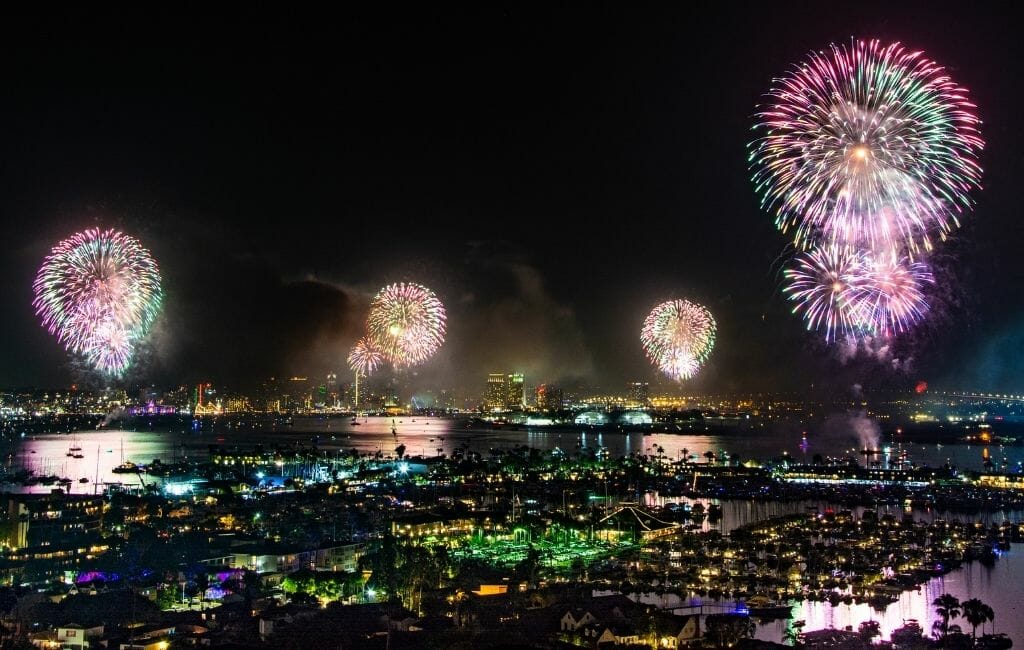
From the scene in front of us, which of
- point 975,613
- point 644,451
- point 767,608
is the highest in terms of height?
point 644,451

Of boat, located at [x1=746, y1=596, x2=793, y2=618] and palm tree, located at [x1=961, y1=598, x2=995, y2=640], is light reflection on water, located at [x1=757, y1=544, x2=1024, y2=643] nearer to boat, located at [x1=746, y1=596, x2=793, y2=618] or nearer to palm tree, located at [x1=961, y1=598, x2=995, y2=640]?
boat, located at [x1=746, y1=596, x2=793, y2=618]

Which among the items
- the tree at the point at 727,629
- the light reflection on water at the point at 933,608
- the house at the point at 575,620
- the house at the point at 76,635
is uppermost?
the house at the point at 76,635

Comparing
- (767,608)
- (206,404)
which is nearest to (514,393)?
(206,404)

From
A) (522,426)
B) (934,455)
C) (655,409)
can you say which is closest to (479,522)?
(934,455)

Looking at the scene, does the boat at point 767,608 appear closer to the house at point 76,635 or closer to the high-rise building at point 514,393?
the house at point 76,635

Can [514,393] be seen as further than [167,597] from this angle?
Yes

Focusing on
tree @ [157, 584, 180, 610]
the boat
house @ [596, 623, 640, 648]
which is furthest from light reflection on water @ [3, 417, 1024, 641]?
tree @ [157, 584, 180, 610]

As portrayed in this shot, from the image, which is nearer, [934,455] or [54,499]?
[54,499]

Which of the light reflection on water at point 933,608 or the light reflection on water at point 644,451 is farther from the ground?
the light reflection on water at point 644,451

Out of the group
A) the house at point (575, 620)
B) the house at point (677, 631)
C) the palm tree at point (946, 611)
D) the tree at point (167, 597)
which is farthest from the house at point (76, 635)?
the palm tree at point (946, 611)

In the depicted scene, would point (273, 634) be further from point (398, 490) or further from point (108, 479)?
point (108, 479)

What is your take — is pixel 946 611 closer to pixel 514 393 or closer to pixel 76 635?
pixel 76 635
